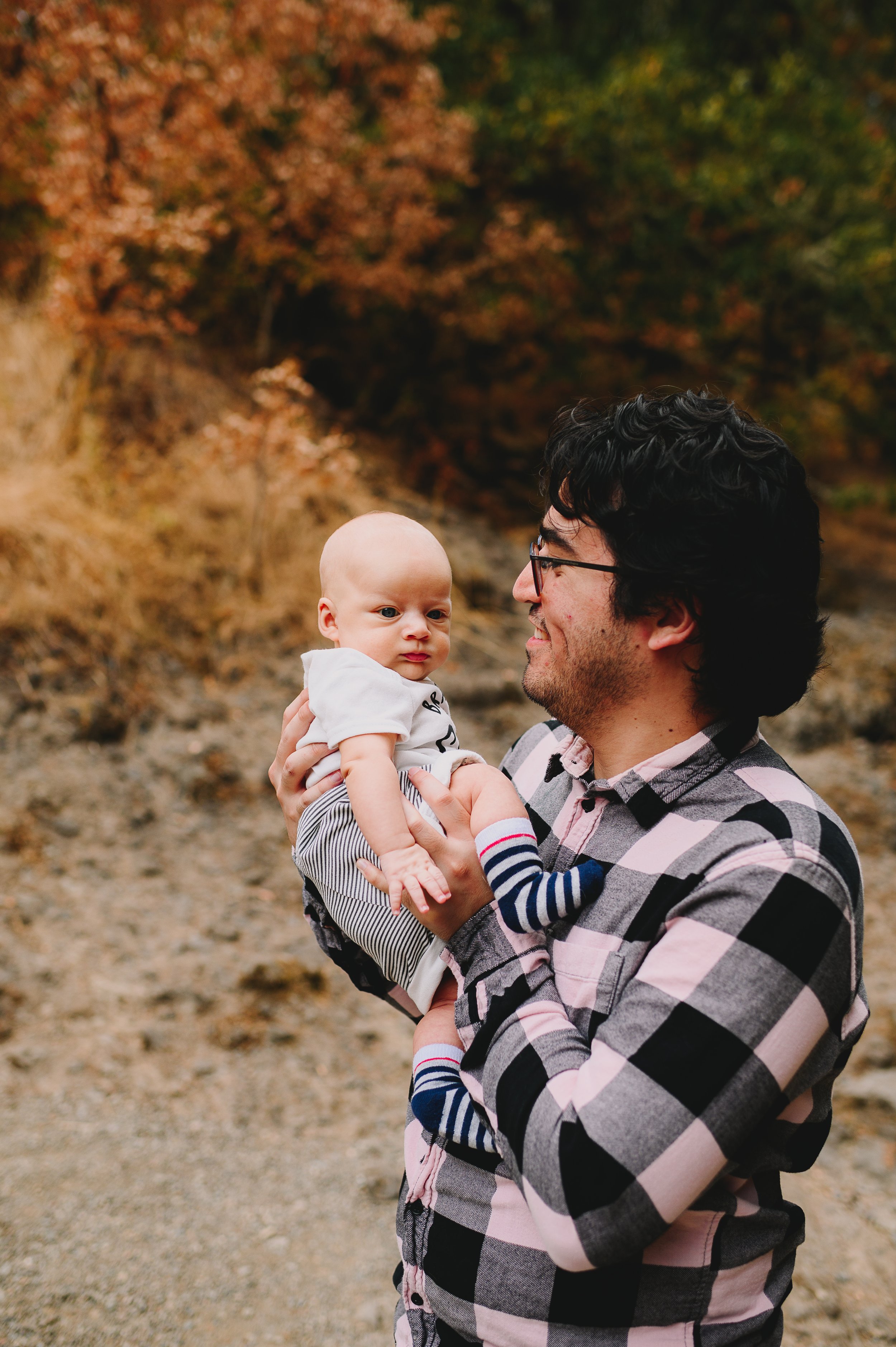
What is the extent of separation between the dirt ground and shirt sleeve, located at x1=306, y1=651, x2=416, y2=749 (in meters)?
2.04

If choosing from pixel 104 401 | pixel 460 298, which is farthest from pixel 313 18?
pixel 104 401

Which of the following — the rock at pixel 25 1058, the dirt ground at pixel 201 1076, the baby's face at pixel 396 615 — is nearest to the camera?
the baby's face at pixel 396 615

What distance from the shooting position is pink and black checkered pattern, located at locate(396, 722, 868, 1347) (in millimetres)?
1014

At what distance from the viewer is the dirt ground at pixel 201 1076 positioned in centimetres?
272

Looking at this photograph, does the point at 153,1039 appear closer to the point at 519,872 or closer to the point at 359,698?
the point at 359,698

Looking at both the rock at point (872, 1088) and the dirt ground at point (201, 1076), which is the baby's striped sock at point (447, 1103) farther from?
the rock at point (872, 1088)

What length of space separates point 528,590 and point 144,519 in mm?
4627

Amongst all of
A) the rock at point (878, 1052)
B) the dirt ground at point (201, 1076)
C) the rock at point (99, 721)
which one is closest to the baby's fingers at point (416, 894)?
the dirt ground at point (201, 1076)

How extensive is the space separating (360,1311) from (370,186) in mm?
6805

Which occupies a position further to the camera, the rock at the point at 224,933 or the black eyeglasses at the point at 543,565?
the rock at the point at 224,933

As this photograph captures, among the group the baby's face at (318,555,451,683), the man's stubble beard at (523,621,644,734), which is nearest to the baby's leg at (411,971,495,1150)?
the man's stubble beard at (523,621,644,734)

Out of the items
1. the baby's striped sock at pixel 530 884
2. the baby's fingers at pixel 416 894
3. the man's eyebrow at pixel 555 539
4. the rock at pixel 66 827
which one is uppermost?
the man's eyebrow at pixel 555 539

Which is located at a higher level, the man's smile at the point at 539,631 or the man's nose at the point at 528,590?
the man's nose at the point at 528,590

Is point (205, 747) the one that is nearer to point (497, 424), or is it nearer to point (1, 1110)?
point (1, 1110)
